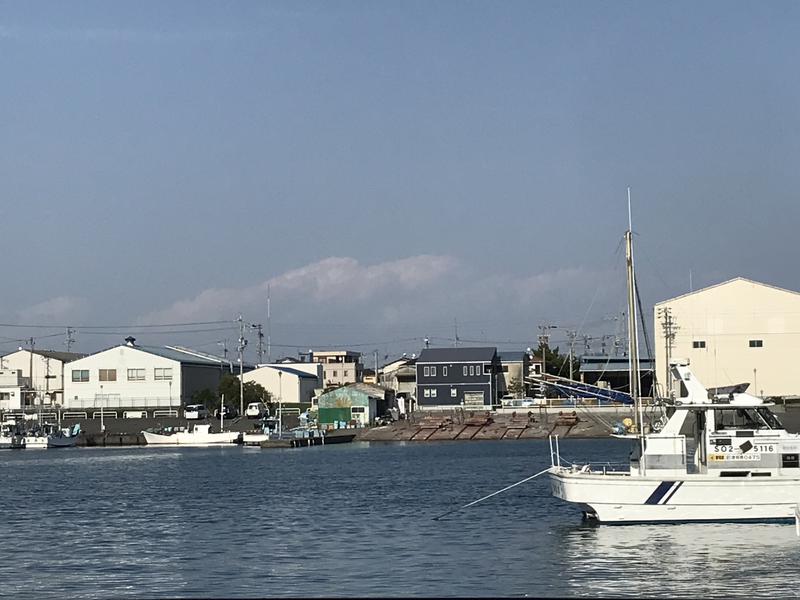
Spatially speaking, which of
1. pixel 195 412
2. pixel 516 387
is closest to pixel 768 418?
pixel 195 412

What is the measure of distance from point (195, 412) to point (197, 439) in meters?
11.8

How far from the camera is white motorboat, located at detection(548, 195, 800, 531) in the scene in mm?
36781

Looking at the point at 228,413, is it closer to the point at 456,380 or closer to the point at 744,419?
the point at 456,380

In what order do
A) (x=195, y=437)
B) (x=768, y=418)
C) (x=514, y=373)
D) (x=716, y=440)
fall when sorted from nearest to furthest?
(x=716, y=440) → (x=768, y=418) → (x=195, y=437) → (x=514, y=373)

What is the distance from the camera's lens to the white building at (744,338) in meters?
115

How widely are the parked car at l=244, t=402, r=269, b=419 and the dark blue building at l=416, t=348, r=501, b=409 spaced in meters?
18.2

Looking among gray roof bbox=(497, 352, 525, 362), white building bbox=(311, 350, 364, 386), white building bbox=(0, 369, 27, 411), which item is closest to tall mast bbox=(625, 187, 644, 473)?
gray roof bbox=(497, 352, 525, 362)

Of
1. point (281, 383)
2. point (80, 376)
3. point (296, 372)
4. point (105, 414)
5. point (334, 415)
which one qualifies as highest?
point (296, 372)

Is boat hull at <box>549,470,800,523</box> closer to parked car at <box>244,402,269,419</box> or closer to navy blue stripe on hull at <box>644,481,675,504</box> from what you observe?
navy blue stripe on hull at <box>644,481,675,504</box>

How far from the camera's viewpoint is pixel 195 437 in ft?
402

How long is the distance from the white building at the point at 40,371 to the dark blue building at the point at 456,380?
4498 cm

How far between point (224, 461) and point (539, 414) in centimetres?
4169

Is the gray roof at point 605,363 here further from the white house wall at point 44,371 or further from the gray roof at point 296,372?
the white house wall at point 44,371

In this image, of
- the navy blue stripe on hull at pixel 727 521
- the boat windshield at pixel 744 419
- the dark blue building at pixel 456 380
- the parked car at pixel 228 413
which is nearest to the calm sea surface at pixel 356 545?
the navy blue stripe on hull at pixel 727 521
